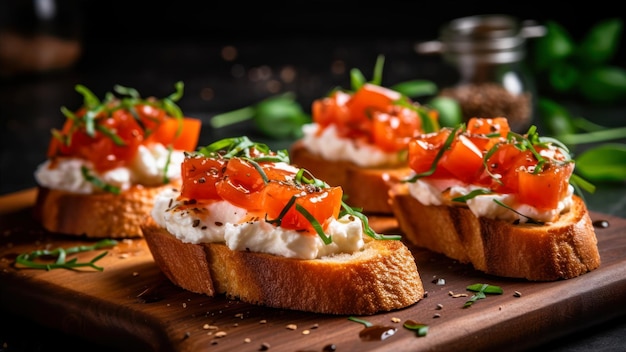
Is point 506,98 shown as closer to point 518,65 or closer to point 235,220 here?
point 518,65

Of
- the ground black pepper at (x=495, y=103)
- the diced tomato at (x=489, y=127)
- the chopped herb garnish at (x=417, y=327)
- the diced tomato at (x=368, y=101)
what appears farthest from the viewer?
the ground black pepper at (x=495, y=103)

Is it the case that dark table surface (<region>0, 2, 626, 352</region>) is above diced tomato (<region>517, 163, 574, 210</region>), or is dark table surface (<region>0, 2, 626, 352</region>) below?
below

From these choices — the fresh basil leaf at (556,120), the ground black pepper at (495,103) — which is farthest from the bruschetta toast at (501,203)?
the ground black pepper at (495,103)

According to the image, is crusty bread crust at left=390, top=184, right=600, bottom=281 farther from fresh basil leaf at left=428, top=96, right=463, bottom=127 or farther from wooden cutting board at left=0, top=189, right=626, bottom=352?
fresh basil leaf at left=428, top=96, right=463, bottom=127

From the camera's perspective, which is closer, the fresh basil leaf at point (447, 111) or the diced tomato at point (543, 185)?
the diced tomato at point (543, 185)

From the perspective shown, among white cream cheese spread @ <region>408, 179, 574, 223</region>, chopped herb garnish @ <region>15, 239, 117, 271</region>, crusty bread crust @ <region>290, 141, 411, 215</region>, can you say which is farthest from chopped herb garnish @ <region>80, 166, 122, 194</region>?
white cream cheese spread @ <region>408, 179, 574, 223</region>

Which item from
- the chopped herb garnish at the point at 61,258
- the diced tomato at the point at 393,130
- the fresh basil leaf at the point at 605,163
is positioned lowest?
the fresh basil leaf at the point at 605,163

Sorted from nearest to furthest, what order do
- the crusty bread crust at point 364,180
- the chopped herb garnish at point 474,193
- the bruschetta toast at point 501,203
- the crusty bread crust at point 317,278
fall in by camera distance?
1. the crusty bread crust at point 317,278
2. the bruschetta toast at point 501,203
3. the chopped herb garnish at point 474,193
4. the crusty bread crust at point 364,180

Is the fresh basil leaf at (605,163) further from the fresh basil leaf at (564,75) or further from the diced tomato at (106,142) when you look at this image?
the diced tomato at (106,142)
